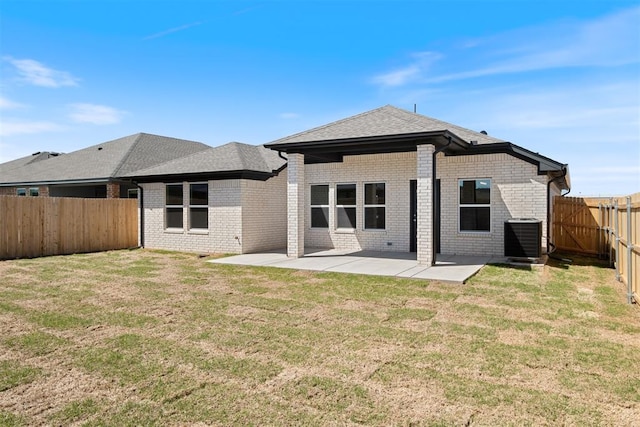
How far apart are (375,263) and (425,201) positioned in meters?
2.26

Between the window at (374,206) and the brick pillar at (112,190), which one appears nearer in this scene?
the window at (374,206)

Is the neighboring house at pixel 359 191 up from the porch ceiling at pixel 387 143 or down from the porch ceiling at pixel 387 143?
down

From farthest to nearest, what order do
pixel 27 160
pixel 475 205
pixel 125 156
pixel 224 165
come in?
pixel 27 160, pixel 125 156, pixel 224 165, pixel 475 205

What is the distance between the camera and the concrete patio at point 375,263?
9453 mm

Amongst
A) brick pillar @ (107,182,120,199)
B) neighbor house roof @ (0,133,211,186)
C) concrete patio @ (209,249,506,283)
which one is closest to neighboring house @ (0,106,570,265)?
concrete patio @ (209,249,506,283)

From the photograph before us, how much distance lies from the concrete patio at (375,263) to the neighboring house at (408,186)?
60 cm

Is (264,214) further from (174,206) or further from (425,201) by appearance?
(425,201)

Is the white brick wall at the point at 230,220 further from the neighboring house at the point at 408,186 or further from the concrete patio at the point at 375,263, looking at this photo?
the neighboring house at the point at 408,186

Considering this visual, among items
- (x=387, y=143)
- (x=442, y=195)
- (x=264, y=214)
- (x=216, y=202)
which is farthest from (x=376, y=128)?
(x=216, y=202)

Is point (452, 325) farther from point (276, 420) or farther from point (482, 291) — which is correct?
point (276, 420)

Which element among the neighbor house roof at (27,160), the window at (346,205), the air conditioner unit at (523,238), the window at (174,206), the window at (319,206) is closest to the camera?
the air conditioner unit at (523,238)

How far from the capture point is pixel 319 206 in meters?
15.3

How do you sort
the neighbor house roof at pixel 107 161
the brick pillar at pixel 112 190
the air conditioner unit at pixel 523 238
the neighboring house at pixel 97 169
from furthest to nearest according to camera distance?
the neighbor house roof at pixel 107 161 < the neighboring house at pixel 97 169 < the brick pillar at pixel 112 190 < the air conditioner unit at pixel 523 238

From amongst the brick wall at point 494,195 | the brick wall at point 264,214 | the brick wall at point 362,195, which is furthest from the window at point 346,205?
the brick wall at point 494,195
